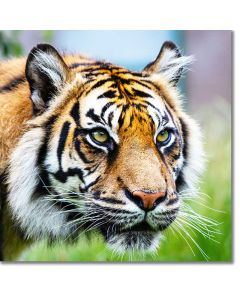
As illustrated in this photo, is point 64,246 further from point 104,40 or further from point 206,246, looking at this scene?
point 104,40

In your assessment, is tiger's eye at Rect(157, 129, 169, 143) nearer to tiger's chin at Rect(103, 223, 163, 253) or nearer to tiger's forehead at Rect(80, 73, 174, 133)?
tiger's forehead at Rect(80, 73, 174, 133)

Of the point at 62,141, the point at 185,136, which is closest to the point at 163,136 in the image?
the point at 185,136

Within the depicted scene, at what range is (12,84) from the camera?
228 cm

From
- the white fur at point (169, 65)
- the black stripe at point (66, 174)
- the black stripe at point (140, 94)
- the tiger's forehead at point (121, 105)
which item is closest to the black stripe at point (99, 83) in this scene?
the tiger's forehead at point (121, 105)

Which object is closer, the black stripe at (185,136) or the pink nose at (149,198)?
the pink nose at (149,198)

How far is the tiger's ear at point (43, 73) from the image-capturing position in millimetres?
2188

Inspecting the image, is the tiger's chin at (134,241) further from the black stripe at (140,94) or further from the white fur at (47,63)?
the white fur at (47,63)

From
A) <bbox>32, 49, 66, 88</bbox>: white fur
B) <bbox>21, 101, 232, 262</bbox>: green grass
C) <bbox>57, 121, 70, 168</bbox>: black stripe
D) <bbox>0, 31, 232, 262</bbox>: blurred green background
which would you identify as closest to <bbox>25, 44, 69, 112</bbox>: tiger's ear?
<bbox>32, 49, 66, 88</bbox>: white fur

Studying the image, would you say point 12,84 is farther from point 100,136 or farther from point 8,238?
point 8,238

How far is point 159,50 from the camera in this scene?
260cm

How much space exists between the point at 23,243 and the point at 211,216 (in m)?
0.84

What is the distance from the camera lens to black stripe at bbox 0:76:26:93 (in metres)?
2.27
